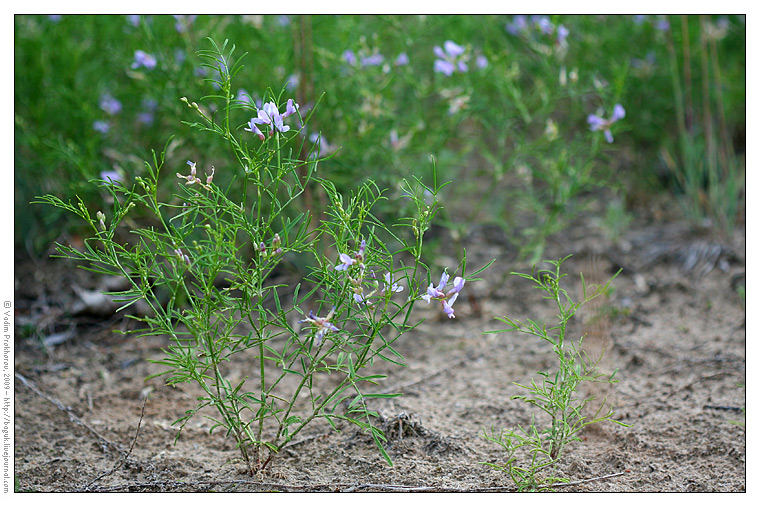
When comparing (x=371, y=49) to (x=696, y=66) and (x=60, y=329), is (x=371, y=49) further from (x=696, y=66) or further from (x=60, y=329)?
(x=696, y=66)

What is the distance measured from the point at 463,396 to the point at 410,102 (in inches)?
62.1

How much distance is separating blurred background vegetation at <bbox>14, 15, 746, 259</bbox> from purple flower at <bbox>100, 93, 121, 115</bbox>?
0.01m

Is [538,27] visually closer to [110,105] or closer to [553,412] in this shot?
[553,412]

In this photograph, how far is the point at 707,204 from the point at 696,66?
827 mm

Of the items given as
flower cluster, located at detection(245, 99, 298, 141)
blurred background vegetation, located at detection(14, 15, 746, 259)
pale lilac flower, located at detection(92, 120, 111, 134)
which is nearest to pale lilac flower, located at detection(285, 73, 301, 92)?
blurred background vegetation, located at detection(14, 15, 746, 259)

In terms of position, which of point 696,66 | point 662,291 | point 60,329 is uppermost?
point 696,66

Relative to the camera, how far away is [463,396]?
2.51 m

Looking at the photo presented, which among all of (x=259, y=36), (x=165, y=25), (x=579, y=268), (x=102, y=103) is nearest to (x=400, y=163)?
(x=259, y=36)

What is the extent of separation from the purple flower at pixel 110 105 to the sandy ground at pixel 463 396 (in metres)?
0.76

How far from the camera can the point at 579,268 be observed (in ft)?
11.3

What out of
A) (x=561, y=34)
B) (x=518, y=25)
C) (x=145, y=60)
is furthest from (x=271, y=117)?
(x=518, y=25)

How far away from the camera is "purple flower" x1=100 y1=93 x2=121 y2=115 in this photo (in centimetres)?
335

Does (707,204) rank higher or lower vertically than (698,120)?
lower

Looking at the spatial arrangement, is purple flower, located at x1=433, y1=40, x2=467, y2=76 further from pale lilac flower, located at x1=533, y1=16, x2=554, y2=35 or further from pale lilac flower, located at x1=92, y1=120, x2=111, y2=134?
pale lilac flower, located at x1=92, y1=120, x2=111, y2=134
